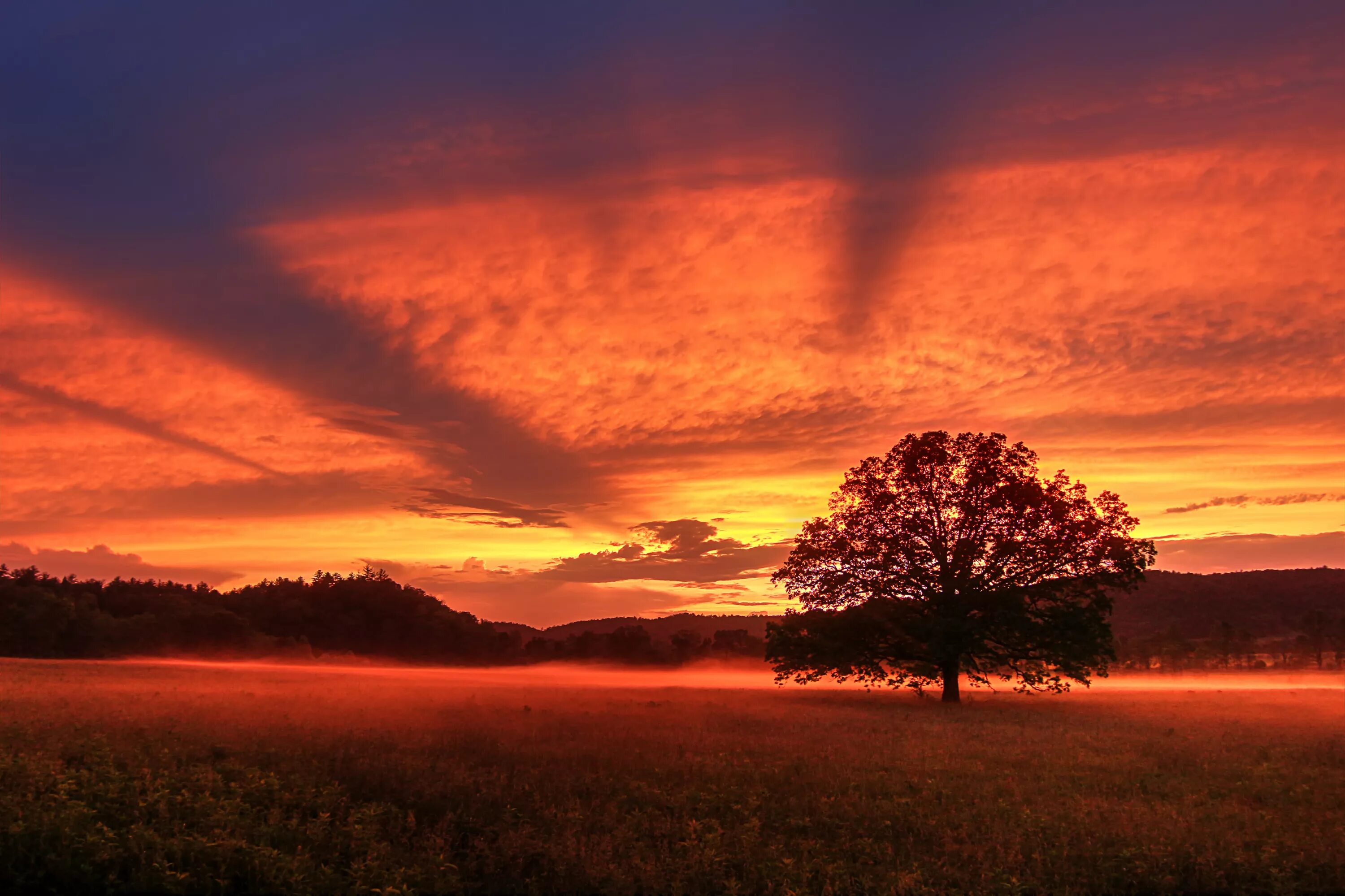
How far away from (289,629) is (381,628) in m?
11.1

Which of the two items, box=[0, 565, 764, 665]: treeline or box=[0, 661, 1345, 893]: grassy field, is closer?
box=[0, 661, 1345, 893]: grassy field

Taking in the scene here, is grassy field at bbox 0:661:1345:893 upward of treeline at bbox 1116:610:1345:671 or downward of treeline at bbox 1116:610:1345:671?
upward

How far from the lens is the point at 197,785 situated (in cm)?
1426

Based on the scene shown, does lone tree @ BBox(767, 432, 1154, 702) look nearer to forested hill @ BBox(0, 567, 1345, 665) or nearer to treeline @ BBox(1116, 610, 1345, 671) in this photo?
forested hill @ BBox(0, 567, 1345, 665)

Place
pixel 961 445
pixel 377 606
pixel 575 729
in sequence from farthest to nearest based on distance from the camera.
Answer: pixel 377 606 < pixel 961 445 < pixel 575 729

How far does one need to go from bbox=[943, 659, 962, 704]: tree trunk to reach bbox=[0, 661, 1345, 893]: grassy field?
45.1 ft

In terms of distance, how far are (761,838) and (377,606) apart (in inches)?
3842

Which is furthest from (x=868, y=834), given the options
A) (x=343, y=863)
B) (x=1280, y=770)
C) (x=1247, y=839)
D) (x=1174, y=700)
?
(x=1174, y=700)

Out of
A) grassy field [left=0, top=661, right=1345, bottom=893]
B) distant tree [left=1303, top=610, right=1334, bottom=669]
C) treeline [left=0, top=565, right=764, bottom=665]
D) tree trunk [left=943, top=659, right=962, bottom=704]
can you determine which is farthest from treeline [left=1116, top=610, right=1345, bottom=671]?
grassy field [left=0, top=661, right=1345, bottom=893]

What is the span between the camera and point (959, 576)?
40469mm

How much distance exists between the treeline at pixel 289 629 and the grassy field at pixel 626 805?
2234 inches

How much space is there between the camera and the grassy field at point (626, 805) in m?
11.5

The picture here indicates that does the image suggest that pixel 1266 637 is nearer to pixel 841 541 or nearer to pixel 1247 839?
pixel 841 541

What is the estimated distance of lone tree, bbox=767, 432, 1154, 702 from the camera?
128 feet
